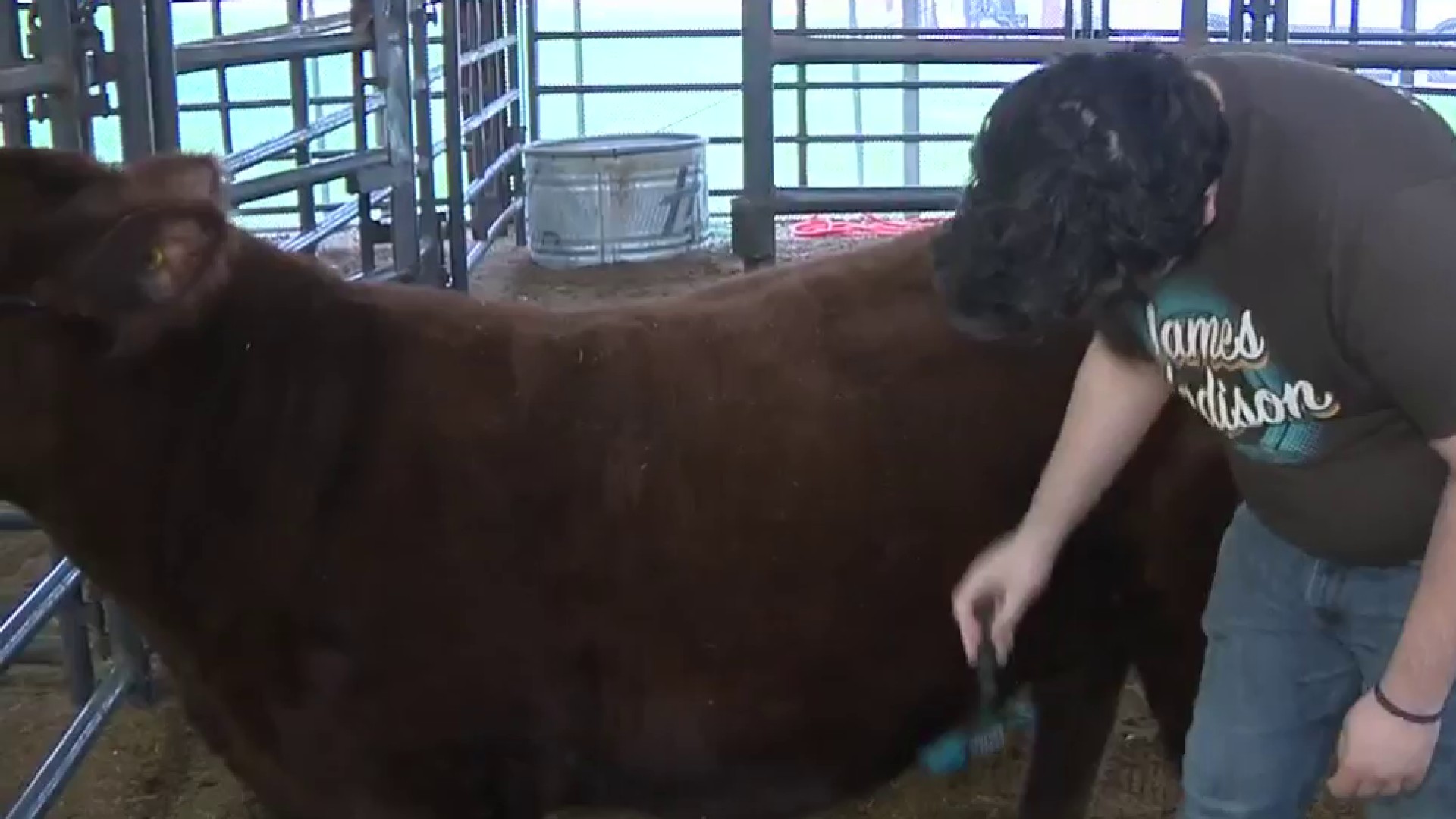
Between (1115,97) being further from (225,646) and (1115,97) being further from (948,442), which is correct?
(225,646)

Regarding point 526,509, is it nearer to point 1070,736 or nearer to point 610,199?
point 1070,736

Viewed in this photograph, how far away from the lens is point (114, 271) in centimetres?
211

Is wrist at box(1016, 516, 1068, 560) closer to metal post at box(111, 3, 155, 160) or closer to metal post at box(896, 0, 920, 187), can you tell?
metal post at box(111, 3, 155, 160)

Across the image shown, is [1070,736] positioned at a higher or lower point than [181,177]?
lower

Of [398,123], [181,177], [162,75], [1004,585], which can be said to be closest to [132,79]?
[162,75]

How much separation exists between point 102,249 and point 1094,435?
1250 millimetres

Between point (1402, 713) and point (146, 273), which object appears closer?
point (1402, 713)

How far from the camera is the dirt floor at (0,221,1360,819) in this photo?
3164 millimetres

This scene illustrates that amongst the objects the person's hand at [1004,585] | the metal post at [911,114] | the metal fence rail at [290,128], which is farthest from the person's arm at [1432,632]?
the metal post at [911,114]

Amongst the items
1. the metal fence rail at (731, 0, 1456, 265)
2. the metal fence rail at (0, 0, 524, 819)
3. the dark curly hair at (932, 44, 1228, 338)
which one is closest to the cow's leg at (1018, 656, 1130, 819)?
the dark curly hair at (932, 44, 1228, 338)

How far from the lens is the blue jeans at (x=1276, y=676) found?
1.74 m

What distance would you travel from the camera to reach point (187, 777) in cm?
329

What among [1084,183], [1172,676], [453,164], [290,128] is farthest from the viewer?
[453,164]

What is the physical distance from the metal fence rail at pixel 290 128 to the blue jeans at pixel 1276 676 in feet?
6.08
